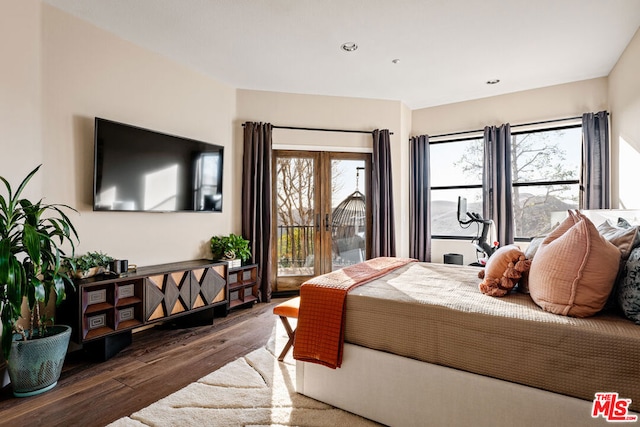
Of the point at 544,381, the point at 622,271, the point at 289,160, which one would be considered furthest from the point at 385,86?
the point at 544,381

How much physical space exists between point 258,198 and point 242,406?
2.68 meters

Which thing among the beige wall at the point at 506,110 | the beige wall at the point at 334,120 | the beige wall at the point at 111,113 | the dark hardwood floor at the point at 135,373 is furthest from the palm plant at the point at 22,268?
the beige wall at the point at 506,110

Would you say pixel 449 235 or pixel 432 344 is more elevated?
pixel 449 235

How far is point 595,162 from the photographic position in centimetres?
374

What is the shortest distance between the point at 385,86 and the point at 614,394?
3.85 metres

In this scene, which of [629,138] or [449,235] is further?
[449,235]

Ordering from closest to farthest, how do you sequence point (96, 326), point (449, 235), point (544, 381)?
point (544, 381) → point (96, 326) → point (449, 235)

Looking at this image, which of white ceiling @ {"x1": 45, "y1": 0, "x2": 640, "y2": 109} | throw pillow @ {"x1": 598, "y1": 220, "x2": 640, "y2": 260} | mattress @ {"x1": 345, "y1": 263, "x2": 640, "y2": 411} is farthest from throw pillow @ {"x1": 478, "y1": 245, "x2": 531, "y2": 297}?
white ceiling @ {"x1": 45, "y1": 0, "x2": 640, "y2": 109}

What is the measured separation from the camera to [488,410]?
142 centimetres

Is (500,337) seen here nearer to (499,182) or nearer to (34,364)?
(34,364)

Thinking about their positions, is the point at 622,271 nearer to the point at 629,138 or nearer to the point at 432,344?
the point at 432,344

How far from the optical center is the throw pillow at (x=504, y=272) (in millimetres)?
1755

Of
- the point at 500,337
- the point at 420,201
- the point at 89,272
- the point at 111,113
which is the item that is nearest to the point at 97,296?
the point at 89,272

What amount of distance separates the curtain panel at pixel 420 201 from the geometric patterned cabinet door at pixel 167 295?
10.7ft
